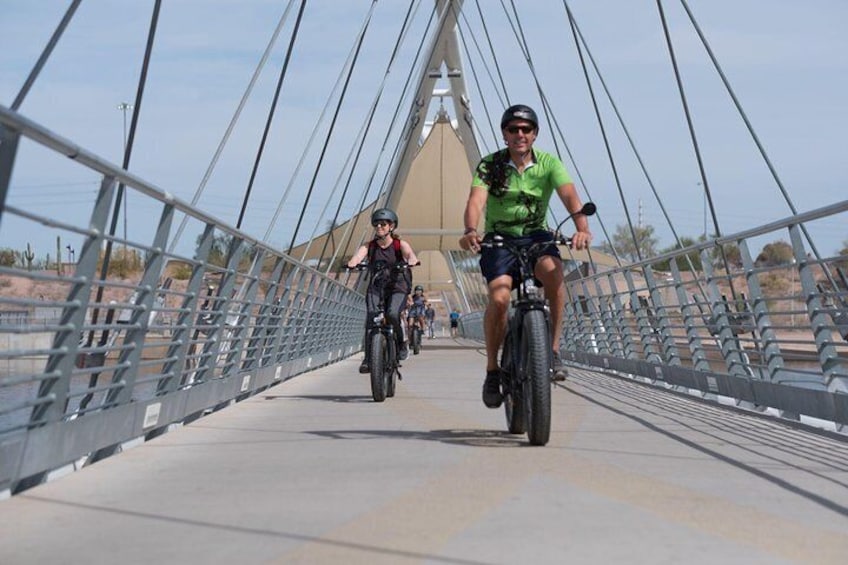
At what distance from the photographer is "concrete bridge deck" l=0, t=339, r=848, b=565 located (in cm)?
435

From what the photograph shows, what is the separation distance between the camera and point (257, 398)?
492 inches

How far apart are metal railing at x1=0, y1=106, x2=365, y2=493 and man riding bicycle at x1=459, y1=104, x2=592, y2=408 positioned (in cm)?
174

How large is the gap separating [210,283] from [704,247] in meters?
4.08

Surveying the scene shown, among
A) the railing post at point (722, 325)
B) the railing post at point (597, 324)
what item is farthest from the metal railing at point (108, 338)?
the railing post at point (597, 324)

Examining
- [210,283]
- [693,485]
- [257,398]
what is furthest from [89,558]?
[257,398]

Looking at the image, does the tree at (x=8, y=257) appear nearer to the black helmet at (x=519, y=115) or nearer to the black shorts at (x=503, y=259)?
the black shorts at (x=503, y=259)

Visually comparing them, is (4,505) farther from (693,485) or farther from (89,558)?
(693,485)

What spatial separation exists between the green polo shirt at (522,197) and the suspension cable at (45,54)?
10.7 ft

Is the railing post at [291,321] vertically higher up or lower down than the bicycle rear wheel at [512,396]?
higher up

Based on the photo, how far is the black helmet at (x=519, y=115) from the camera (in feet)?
26.0

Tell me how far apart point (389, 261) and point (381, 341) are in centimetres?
105

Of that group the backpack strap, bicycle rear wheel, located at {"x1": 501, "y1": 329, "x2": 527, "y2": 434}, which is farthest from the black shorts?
the backpack strap

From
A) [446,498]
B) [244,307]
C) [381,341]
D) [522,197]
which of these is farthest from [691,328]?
[446,498]

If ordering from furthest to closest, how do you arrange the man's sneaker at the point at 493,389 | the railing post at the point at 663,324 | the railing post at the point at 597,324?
the railing post at the point at 597,324, the railing post at the point at 663,324, the man's sneaker at the point at 493,389
